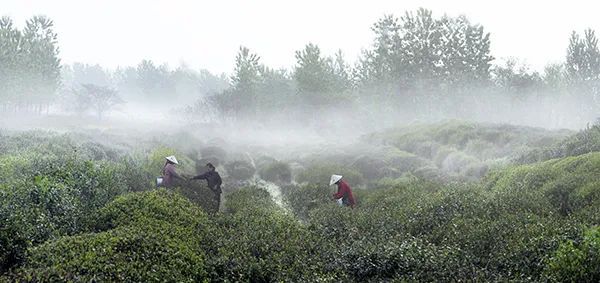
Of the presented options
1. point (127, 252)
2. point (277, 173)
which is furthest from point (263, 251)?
point (277, 173)

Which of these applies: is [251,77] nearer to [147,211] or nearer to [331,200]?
[331,200]

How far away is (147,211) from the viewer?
396 inches

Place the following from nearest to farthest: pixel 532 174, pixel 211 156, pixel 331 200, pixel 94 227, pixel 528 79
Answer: pixel 94 227, pixel 532 174, pixel 331 200, pixel 211 156, pixel 528 79

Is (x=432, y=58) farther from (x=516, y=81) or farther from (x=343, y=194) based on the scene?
(x=343, y=194)

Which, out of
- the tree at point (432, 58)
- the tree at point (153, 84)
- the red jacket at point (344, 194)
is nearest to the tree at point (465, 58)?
the tree at point (432, 58)

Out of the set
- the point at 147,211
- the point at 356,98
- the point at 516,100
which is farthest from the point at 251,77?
the point at 147,211

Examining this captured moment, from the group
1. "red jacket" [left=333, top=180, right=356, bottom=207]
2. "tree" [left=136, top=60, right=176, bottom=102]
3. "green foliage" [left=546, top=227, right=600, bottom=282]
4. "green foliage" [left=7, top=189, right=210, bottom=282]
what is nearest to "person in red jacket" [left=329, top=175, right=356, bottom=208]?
"red jacket" [left=333, top=180, right=356, bottom=207]

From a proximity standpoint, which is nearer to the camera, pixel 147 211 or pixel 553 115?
pixel 147 211

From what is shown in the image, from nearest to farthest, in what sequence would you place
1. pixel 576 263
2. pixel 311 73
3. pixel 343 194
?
pixel 576 263
pixel 343 194
pixel 311 73

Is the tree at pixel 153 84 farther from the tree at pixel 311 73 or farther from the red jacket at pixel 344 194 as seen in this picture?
the red jacket at pixel 344 194

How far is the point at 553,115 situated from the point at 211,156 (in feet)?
195

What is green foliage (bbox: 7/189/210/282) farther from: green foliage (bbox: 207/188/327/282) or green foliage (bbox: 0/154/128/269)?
green foliage (bbox: 0/154/128/269)

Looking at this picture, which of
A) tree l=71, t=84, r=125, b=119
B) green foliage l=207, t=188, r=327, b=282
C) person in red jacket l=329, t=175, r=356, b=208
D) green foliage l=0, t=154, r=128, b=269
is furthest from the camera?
tree l=71, t=84, r=125, b=119

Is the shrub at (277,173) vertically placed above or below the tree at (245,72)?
below
